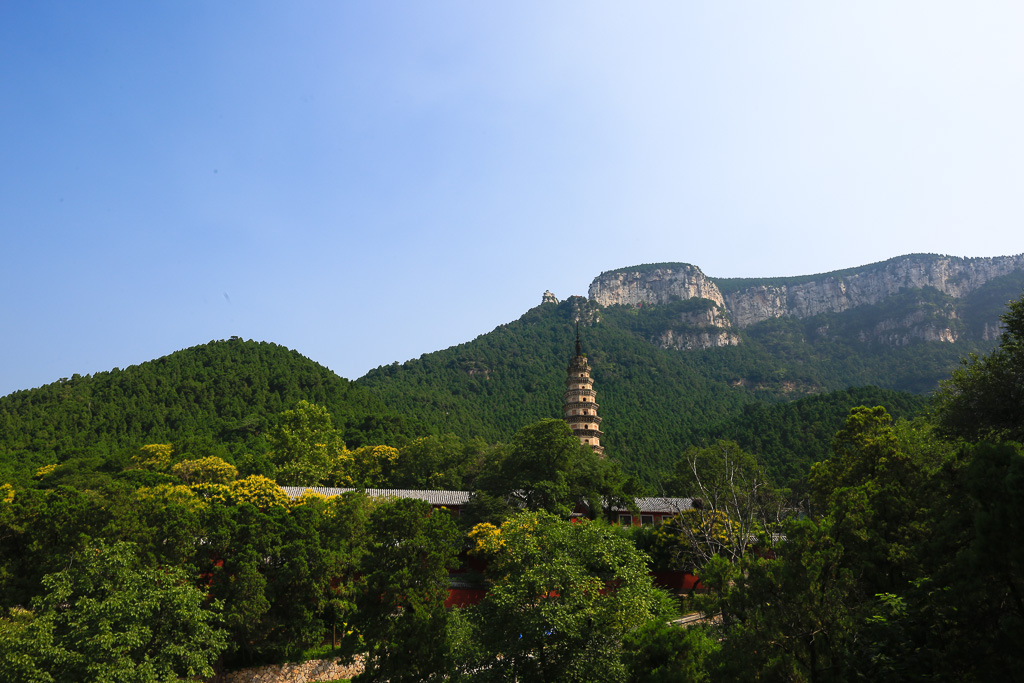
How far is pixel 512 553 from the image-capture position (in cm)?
1684

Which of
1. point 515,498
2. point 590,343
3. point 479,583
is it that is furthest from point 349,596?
point 590,343

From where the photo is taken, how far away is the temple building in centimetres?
5955

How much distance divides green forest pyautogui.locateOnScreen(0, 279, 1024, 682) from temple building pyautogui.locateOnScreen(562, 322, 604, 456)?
24.3 ft

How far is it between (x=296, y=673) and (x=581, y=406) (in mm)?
37986

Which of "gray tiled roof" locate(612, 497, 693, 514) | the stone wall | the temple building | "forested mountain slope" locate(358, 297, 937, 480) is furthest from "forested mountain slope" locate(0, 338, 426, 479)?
the stone wall

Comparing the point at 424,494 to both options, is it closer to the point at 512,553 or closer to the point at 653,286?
the point at 512,553

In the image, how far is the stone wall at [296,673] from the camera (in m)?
25.9

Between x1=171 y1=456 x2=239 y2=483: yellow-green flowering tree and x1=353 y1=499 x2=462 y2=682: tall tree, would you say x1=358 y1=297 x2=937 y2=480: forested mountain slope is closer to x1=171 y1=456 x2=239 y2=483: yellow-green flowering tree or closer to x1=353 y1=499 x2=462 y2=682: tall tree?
x1=171 y1=456 x2=239 y2=483: yellow-green flowering tree

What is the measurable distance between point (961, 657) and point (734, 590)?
3.45 meters

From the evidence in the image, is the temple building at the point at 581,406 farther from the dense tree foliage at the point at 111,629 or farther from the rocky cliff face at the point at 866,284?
the rocky cliff face at the point at 866,284

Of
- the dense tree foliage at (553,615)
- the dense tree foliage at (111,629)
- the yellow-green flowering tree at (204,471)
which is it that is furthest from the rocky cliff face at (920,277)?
the dense tree foliage at (111,629)

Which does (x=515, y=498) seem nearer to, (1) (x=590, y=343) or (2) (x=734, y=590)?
(2) (x=734, y=590)

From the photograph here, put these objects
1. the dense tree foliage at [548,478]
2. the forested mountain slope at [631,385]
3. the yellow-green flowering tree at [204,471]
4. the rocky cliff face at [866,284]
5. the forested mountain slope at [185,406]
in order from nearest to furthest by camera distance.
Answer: the dense tree foliage at [548,478] < the yellow-green flowering tree at [204,471] < the forested mountain slope at [185,406] < the forested mountain slope at [631,385] < the rocky cliff face at [866,284]

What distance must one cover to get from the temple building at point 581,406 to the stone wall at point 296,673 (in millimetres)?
35239
